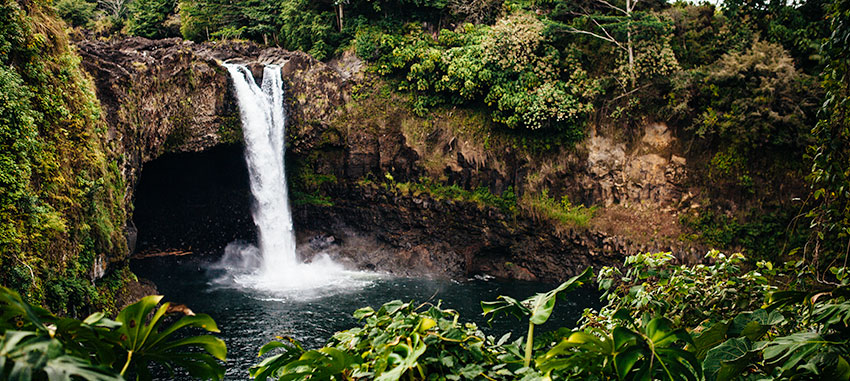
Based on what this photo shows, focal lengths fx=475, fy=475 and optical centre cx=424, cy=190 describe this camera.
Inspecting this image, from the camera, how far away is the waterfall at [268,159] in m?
14.0

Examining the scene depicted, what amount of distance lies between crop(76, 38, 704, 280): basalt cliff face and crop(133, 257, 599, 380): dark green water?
1.11m

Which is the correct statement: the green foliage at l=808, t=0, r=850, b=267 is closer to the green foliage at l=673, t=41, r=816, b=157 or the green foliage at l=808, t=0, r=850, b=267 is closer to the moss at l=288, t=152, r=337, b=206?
the green foliage at l=673, t=41, r=816, b=157

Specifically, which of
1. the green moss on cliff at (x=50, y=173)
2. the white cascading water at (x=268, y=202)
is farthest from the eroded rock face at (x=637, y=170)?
the green moss on cliff at (x=50, y=173)

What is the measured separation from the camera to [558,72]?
13805 millimetres

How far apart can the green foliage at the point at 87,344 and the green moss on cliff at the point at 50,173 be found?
5.48 metres

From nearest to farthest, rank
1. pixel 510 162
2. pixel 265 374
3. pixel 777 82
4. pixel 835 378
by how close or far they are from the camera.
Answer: pixel 835 378 → pixel 265 374 → pixel 777 82 → pixel 510 162

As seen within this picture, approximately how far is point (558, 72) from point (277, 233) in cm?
1002

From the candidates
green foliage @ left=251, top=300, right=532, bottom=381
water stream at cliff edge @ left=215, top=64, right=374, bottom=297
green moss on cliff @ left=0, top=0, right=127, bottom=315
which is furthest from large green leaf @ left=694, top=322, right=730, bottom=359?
water stream at cliff edge @ left=215, top=64, right=374, bottom=297

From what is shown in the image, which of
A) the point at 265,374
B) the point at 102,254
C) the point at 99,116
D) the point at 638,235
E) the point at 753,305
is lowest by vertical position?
the point at 638,235

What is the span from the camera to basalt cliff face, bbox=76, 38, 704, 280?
13031 mm

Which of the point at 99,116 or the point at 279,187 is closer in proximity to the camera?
the point at 99,116

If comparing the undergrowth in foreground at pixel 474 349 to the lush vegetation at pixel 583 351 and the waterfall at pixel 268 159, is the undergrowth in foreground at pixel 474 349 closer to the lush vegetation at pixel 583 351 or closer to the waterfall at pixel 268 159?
the lush vegetation at pixel 583 351

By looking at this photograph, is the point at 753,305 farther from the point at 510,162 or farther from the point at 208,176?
the point at 208,176

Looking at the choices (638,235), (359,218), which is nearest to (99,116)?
(359,218)
